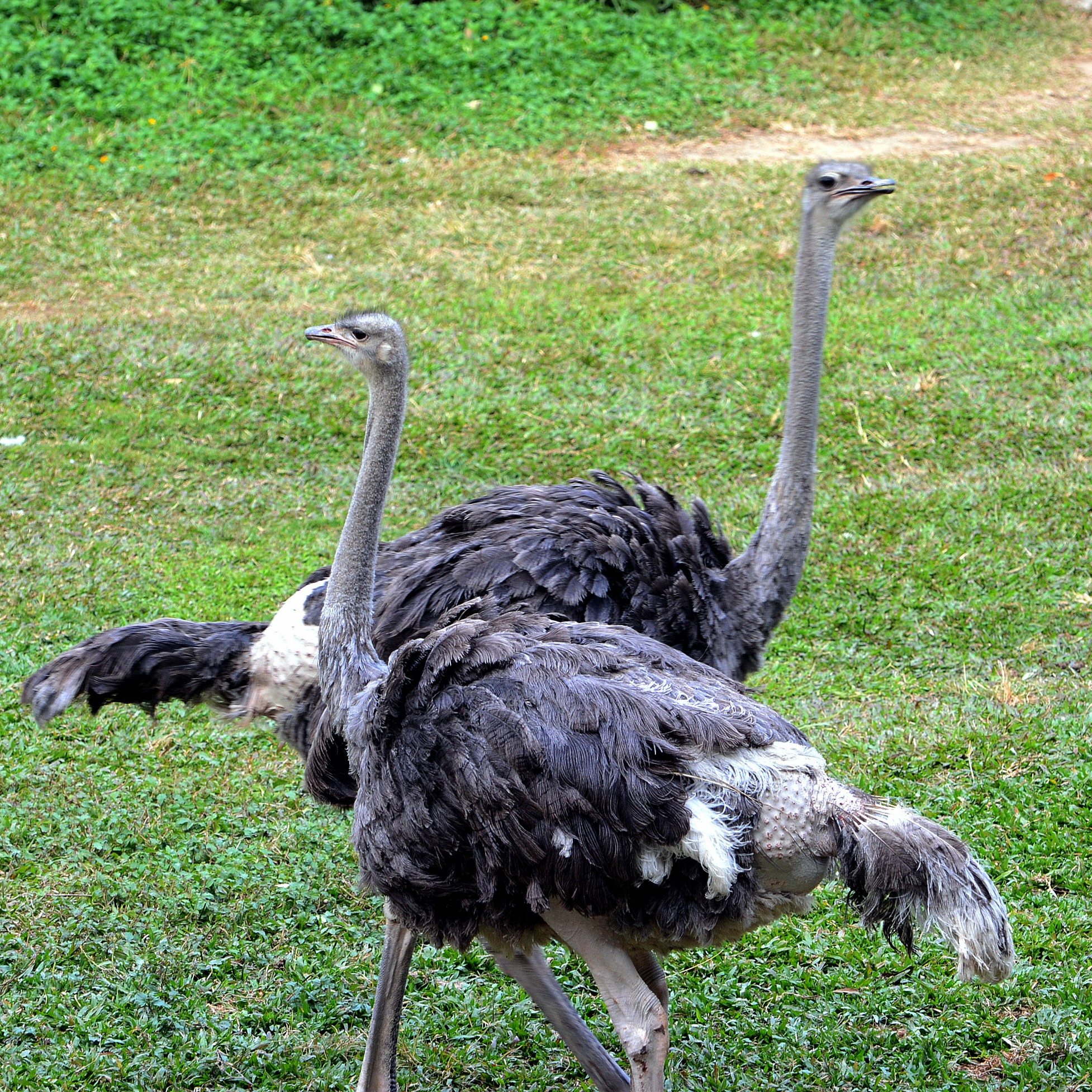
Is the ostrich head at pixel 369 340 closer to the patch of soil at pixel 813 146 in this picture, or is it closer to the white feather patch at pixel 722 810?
the white feather patch at pixel 722 810

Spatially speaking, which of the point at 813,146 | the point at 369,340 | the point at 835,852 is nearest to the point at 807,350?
the point at 369,340

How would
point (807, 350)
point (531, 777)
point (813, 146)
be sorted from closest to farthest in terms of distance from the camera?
point (531, 777), point (807, 350), point (813, 146)

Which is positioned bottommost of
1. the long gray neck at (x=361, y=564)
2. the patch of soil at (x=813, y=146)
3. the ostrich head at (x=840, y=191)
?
the long gray neck at (x=361, y=564)

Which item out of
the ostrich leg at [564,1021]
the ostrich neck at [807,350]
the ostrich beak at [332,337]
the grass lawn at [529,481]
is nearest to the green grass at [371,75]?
the grass lawn at [529,481]

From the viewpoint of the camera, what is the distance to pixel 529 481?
7.05 m

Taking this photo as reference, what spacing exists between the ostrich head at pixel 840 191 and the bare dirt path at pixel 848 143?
20.2 feet

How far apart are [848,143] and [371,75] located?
3.84 metres

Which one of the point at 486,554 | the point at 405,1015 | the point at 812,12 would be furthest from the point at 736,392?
the point at 812,12

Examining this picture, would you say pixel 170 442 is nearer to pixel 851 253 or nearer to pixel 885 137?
pixel 851 253

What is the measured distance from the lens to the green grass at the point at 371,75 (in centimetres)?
1070

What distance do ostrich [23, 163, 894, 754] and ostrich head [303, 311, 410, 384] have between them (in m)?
0.68

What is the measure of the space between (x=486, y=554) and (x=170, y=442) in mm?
3828

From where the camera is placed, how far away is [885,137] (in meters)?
11.1

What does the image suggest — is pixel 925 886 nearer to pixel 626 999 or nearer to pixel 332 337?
pixel 626 999
